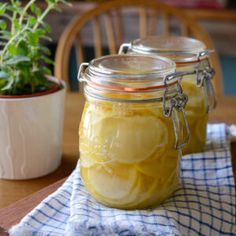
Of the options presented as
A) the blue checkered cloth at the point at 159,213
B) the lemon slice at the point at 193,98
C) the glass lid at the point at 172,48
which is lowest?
the blue checkered cloth at the point at 159,213

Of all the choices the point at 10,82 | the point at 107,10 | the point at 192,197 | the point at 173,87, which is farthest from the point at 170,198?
the point at 107,10

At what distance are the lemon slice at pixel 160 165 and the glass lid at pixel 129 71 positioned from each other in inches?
3.4

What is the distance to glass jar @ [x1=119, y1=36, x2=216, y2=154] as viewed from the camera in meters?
0.68

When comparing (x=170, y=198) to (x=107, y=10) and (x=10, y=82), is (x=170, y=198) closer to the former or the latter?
(x=10, y=82)

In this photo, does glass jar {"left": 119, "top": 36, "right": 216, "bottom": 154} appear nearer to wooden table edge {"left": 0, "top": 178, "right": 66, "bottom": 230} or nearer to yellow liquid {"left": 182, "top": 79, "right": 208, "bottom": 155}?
yellow liquid {"left": 182, "top": 79, "right": 208, "bottom": 155}

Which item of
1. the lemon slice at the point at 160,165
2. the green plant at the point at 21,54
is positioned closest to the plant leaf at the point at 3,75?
the green plant at the point at 21,54

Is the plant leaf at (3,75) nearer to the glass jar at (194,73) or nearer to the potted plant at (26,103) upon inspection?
the potted plant at (26,103)

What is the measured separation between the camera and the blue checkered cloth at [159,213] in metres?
0.52

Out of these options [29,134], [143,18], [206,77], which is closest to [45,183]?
[29,134]

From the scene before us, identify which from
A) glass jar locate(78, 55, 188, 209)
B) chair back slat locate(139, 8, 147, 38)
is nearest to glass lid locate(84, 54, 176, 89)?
glass jar locate(78, 55, 188, 209)

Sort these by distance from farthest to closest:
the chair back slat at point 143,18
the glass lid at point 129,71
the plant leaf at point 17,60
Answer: the chair back slat at point 143,18, the plant leaf at point 17,60, the glass lid at point 129,71

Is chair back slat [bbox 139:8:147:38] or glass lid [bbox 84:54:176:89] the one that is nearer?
glass lid [bbox 84:54:176:89]

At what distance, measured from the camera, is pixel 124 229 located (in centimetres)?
52

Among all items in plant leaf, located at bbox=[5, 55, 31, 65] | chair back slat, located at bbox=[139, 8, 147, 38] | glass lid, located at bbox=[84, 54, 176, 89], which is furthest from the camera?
chair back slat, located at bbox=[139, 8, 147, 38]
